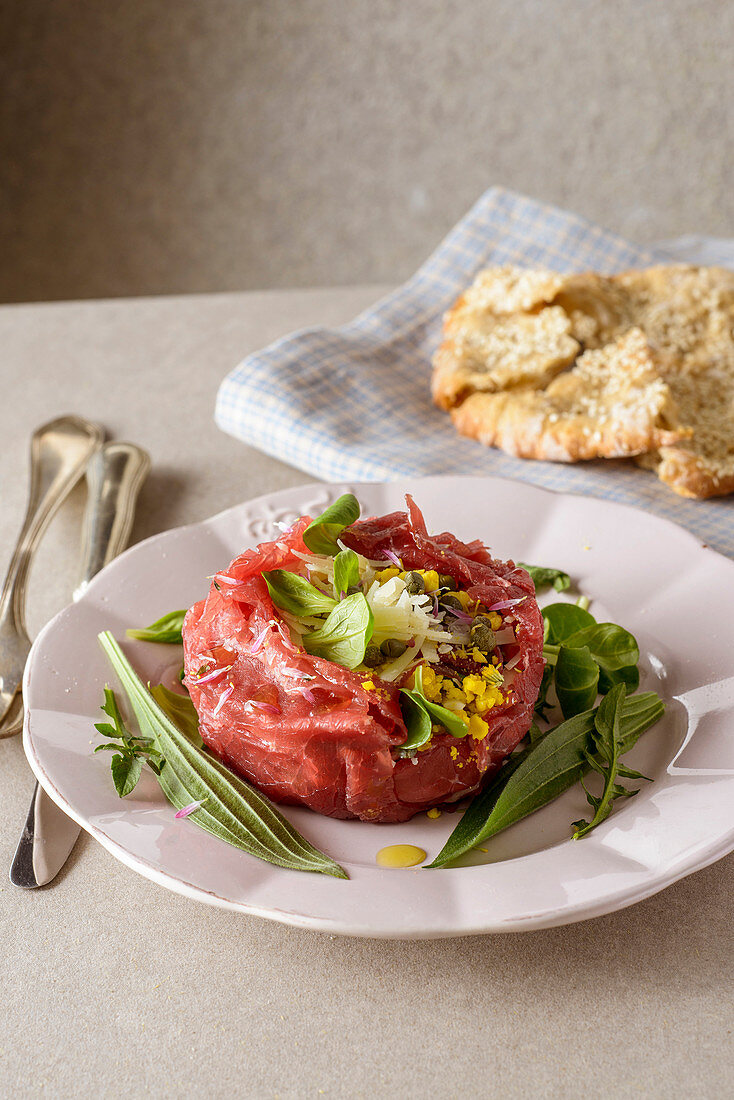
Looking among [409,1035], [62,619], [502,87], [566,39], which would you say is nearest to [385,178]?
[502,87]

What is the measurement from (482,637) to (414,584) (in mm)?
112

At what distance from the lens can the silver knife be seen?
50.1 inches

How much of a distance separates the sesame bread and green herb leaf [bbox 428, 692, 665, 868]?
0.84m

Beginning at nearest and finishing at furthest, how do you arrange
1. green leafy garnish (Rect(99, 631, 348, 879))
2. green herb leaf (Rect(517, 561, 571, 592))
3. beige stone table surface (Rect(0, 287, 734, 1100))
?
beige stone table surface (Rect(0, 287, 734, 1100)) < green leafy garnish (Rect(99, 631, 348, 879)) < green herb leaf (Rect(517, 561, 571, 592))

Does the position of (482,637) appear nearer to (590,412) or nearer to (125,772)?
(125,772)

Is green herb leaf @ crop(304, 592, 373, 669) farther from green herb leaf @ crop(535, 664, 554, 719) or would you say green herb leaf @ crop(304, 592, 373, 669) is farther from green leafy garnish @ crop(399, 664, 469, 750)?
green herb leaf @ crop(535, 664, 554, 719)

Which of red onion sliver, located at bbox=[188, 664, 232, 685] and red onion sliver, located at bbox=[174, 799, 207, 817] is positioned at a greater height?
red onion sliver, located at bbox=[188, 664, 232, 685]

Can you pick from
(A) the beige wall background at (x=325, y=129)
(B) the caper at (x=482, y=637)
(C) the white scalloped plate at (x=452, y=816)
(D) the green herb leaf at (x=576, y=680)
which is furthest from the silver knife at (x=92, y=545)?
(A) the beige wall background at (x=325, y=129)

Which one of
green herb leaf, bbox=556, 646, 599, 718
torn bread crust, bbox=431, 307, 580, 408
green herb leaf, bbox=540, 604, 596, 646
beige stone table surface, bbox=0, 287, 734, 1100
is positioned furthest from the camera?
torn bread crust, bbox=431, 307, 580, 408

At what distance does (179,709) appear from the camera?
1444mm

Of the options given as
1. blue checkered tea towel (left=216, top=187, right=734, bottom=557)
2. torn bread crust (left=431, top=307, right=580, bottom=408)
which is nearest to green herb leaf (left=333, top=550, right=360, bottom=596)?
blue checkered tea towel (left=216, top=187, right=734, bottom=557)

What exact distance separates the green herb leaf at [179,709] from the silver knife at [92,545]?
0.20 m

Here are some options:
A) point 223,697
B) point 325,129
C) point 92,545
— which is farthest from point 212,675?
point 325,129

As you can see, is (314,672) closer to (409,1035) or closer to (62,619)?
(409,1035)
